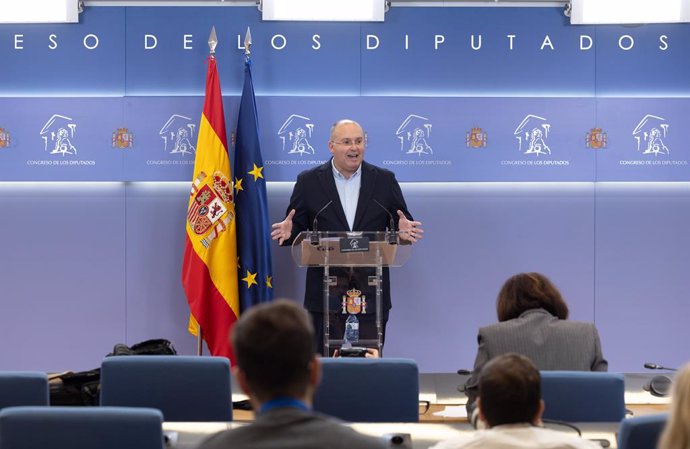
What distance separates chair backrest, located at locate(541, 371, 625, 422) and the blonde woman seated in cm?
138

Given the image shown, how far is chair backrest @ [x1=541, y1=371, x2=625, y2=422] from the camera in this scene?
3768mm

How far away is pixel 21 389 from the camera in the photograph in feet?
12.0

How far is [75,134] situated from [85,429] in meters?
5.06

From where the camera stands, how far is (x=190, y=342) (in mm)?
7703

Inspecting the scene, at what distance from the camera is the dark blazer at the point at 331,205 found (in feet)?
22.3

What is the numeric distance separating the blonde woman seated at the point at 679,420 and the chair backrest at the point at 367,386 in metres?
1.71

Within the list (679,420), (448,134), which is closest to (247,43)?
(448,134)

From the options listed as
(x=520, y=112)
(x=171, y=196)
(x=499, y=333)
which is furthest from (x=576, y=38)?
(x=499, y=333)

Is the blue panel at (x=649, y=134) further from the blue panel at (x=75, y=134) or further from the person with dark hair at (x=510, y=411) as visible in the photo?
the person with dark hair at (x=510, y=411)

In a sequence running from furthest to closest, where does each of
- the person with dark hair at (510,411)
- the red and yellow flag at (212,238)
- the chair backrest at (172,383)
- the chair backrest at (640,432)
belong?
the red and yellow flag at (212,238), the chair backrest at (172,383), the chair backrest at (640,432), the person with dark hair at (510,411)

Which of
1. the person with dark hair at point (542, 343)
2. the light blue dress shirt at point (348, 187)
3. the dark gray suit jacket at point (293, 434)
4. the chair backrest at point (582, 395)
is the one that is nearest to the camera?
the dark gray suit jacket at point (293, 434)

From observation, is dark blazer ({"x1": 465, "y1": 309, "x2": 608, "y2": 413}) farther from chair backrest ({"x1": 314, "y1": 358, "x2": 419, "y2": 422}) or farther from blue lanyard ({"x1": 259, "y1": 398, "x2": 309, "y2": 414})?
blue lanyard ({"x1": 259, "y1": 398, "x2": 309, "y2": 414})

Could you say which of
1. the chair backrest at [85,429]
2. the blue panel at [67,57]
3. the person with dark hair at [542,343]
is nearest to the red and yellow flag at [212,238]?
the blue panel at [67,57]

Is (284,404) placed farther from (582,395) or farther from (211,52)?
(211,52)
